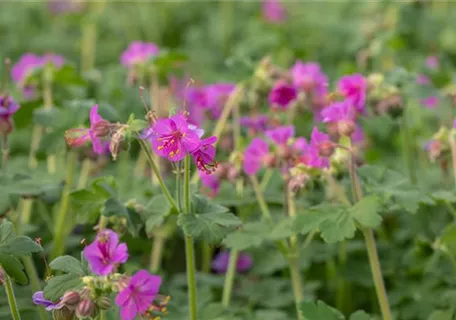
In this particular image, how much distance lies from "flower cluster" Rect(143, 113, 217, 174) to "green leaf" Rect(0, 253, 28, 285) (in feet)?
1.34

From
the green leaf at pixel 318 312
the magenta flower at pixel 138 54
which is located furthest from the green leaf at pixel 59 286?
the magenta flower at pixel 138 54

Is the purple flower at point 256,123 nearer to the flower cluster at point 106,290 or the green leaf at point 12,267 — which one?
the flower cluster at point 106,290

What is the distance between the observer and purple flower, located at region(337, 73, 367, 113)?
95.5 inches

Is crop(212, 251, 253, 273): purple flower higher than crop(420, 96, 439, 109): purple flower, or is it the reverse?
crop(420, 96, 439, 109): purple flower

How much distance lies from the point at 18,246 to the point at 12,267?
5 cm

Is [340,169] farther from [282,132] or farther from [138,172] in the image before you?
[138,172]

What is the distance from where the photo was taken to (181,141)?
1703mm

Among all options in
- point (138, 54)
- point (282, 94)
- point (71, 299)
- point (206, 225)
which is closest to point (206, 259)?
point (282, 94)

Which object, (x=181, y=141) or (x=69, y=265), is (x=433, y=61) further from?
(x=69, y=265)

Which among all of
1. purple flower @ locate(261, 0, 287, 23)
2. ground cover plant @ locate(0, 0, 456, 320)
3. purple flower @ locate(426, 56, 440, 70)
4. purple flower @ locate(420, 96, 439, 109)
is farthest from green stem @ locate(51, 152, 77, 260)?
purple flower @ locate(261, 0, 287, 23)

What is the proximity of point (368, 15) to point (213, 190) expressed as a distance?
2.22 meters

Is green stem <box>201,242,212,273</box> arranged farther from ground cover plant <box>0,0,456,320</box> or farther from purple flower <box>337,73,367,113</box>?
purple flower <box>337,73,367,113</box>

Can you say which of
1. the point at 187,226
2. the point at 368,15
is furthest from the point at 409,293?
the point at 368,15

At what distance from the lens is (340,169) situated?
2176mm
